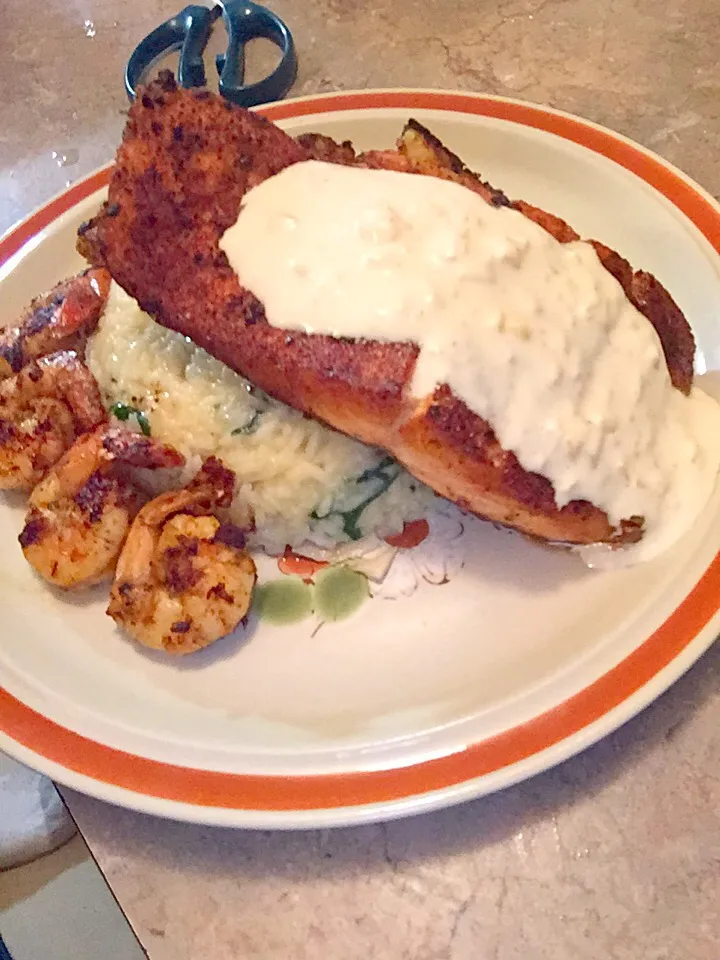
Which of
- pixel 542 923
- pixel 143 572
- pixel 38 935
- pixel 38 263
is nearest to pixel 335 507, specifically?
pixel 143 572

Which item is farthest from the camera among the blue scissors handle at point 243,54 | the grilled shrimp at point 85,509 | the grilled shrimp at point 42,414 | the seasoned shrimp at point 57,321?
the blue scissors handle at point 243,54

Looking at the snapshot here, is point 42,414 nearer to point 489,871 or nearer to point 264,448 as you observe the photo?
point 264,448

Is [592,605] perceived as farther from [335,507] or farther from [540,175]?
[540,175]

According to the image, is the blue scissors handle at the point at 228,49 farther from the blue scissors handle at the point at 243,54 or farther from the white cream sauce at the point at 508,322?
the white cream sauce at the point at 508,322

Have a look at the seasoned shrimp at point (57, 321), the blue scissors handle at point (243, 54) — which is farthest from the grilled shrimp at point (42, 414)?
the blue scissors handle at point (243, 54)

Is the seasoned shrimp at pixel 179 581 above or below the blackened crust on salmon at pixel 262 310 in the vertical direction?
below

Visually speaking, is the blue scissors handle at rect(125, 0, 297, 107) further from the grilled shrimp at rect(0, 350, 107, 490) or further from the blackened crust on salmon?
the grilled shrimp at rect(0, 350, 107, 490)
